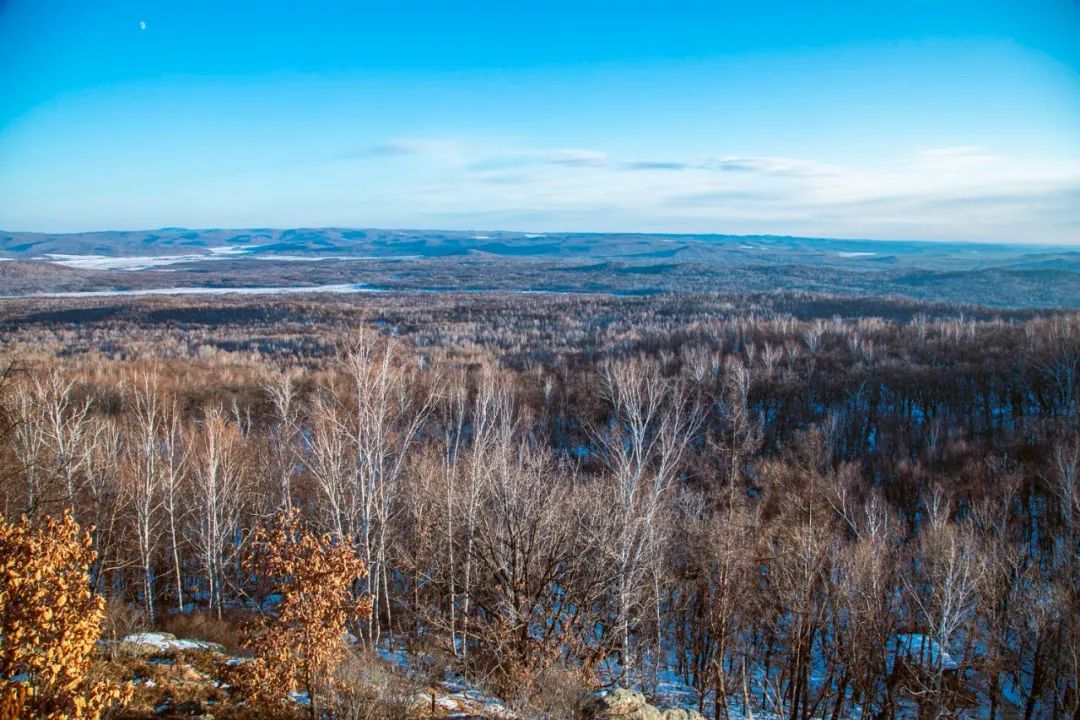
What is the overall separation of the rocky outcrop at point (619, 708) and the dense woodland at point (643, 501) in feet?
2.21

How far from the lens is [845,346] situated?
7119cm

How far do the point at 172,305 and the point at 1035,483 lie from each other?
134 meters

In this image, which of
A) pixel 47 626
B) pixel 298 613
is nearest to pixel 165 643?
pixel 298 613

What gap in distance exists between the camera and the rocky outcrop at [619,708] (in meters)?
11.5

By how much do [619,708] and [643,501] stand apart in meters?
10.6

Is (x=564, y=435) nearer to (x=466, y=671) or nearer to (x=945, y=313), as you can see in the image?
(x=466, y=671)

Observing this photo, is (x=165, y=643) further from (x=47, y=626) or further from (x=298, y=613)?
(x=47, y=626)

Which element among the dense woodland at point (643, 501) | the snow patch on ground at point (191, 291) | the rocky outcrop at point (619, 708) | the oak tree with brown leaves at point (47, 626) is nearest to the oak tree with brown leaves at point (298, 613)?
the dense woodland at point (643, 501)

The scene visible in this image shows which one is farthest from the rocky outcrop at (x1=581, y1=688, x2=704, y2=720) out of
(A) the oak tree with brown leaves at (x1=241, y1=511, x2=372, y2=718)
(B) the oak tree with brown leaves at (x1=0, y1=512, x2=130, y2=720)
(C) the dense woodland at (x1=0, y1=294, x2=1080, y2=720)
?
(B) the oak tree with brown leaves at (x1=0, y1=512, x2=130, y2=720)

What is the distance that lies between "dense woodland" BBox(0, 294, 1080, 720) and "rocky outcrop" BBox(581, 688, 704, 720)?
2.21ft

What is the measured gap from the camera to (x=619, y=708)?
11781mm

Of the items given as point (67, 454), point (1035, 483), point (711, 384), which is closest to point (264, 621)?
point (67, 454)

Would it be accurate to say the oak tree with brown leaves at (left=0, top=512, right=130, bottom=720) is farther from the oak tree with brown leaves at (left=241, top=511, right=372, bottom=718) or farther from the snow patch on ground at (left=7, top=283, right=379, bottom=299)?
the snow patch on ground at (left=7, top=283, right=379, bottom=299)

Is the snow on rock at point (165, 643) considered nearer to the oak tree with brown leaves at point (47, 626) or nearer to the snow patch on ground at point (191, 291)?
the oak tree with brown leaves at point (47, 626)
